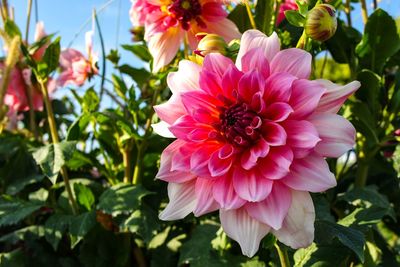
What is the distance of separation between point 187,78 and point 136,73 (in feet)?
2.02

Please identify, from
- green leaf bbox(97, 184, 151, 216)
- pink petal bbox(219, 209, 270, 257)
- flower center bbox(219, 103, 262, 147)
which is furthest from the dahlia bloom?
pink petal bbox(219, 209, 270, 257)

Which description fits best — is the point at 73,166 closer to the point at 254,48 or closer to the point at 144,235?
the point at 144,235

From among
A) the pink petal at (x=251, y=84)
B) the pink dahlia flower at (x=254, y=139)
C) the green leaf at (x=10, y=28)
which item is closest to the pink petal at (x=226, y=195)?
the pink dahlia flower at (x=254, y=139)

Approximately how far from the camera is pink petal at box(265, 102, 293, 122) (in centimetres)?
64

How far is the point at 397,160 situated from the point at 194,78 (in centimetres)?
50

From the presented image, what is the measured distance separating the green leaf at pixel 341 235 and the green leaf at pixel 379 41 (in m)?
0.47

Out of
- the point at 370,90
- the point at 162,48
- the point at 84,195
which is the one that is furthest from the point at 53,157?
the point at 370,90

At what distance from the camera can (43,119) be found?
162 cm

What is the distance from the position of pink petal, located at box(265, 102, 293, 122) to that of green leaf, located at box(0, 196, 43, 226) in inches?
24.1

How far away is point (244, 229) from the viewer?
0.65 meters

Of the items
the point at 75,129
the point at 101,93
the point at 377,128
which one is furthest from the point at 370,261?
the point at 101,93

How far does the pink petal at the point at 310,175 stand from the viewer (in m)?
0.61

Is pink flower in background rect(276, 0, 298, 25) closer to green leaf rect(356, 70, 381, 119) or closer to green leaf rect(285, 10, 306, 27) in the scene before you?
green leaf rect(356, 70, 381, 119)

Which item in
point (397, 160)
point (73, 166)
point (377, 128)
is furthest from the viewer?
point (73, 166)
